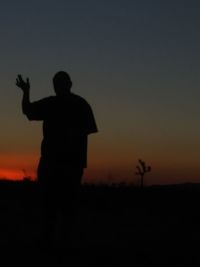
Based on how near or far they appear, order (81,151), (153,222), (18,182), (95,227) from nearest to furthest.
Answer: (81,151) < (95,227) < (153,222) < (18,182)

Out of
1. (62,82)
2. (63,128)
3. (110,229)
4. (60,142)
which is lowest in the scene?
(110,229)

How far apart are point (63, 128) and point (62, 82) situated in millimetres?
579

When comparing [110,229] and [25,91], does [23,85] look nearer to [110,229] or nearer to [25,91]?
[25,91]

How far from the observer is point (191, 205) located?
60.5 feet

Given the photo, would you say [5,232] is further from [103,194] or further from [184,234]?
[103,194]

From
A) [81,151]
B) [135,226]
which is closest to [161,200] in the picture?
[135,226]

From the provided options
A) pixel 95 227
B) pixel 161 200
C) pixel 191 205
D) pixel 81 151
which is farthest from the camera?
pixel 161 200

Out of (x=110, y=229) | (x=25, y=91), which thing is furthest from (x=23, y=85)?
(x=110, y=229)

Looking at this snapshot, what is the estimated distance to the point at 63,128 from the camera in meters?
10.5

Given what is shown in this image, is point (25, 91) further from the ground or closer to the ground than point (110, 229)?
further from the ground

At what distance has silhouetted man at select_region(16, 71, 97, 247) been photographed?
10.5 meters

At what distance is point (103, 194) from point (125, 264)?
1106 centimetres

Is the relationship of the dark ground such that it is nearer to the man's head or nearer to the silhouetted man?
the silhouetted man

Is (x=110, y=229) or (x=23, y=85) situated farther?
(x=110, y=229)
